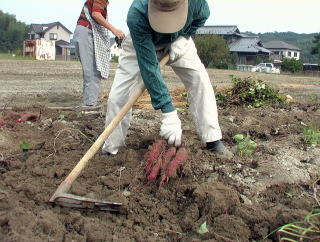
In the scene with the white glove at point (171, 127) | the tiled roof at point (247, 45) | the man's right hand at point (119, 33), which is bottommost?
the white glove at point (171, 127)

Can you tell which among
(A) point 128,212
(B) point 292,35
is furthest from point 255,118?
(B) point 292,35

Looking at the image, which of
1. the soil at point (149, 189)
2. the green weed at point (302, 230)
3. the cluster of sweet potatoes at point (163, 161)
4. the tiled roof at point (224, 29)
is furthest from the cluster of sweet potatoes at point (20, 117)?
the tiled roof at point (224, 29)

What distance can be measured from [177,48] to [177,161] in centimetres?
97

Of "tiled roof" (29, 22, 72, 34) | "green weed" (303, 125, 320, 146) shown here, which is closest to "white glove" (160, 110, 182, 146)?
"green weed" (303, 125, 320, 146)

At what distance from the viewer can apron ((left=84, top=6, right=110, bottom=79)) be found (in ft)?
17.6

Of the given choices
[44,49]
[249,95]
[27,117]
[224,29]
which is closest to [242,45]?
[224,29]

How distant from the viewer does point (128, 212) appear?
8.76 feet

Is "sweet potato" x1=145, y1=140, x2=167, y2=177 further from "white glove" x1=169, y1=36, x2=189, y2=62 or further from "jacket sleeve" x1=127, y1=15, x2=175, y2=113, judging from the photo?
"white glove" x1=169, y1=36, x2=189, y2=62

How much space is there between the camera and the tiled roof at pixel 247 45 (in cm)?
5500

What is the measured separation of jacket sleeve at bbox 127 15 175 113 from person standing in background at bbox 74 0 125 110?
88.4 inches

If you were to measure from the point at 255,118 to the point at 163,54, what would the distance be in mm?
2279

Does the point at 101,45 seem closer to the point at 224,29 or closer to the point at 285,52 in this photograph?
the point at 224,29

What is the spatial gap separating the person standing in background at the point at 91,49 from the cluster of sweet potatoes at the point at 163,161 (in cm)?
239

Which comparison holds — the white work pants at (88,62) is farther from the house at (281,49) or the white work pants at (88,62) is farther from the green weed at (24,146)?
the house at (281,49)
